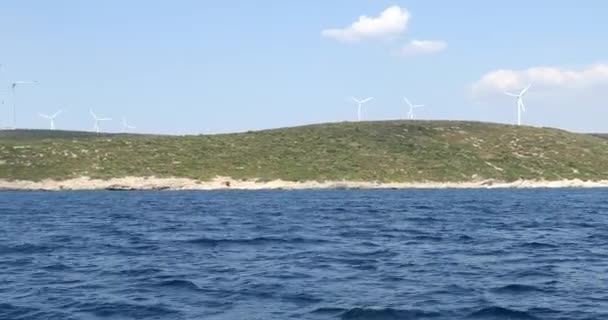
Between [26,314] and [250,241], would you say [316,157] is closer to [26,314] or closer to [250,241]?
[250,241]

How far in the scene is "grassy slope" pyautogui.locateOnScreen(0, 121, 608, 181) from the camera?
152875 mm

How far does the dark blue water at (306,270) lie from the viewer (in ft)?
77.9

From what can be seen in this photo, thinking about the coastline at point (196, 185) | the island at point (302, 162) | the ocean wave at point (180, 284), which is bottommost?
the ocean wave at point (180, 284)

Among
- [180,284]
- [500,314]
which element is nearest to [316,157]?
[180,284]

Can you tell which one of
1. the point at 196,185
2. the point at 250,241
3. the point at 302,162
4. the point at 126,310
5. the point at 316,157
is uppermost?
the point at 316,157

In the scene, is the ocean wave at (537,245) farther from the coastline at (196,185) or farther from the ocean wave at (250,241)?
the coastline at (196,185)

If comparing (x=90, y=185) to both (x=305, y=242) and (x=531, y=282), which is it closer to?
(x=305, y=242)

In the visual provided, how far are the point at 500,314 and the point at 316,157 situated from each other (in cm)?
14798

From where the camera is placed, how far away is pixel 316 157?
171 metres

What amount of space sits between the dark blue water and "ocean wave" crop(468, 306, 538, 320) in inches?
2.3

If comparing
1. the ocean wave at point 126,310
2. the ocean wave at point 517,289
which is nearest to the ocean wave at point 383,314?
the ocean wave at point 517,289

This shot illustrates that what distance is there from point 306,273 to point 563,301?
33.0 ft

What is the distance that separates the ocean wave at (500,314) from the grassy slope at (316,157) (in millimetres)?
125065

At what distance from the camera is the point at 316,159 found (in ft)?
554
